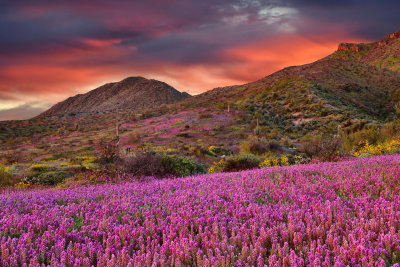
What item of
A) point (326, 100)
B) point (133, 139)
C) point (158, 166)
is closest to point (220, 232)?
point (158, 166)

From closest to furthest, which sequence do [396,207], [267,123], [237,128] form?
[396,207], [237,128], [267,123]

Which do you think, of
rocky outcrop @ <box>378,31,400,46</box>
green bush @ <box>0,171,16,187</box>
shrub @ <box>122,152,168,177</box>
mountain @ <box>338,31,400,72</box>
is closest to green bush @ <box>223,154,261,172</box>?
shrub @ <box>122,152,168,177</box>

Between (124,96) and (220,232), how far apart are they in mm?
139095

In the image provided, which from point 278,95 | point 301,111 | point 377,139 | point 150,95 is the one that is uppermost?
point 150,95

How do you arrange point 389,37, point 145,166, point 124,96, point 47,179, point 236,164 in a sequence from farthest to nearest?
point 389,37
point 124,96
point 236,164
point 47,179
point 145,166

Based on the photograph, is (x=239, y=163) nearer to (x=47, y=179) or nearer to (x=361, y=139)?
(x=47, y=179)

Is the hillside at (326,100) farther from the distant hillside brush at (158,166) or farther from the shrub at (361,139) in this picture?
the distant hillside brush at (158,166)

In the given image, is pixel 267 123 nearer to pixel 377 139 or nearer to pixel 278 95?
pixel 278 95

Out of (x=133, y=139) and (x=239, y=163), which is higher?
(x=133, y=139)

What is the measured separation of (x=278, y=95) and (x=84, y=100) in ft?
415

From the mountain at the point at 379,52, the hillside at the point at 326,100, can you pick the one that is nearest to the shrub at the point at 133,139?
the hillside at the point at 326,100

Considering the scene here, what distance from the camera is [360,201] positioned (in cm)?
355

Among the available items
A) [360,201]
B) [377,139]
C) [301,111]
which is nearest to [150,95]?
[301,111]

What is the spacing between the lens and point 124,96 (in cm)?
13550
